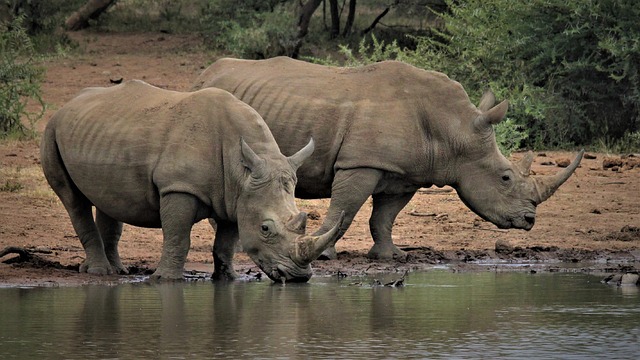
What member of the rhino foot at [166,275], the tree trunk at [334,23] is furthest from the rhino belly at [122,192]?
the tree trunk at [334,23]

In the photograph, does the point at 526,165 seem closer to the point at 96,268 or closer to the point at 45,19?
the point at 96,268

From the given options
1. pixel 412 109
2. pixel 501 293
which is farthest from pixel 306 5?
pixel 501 293

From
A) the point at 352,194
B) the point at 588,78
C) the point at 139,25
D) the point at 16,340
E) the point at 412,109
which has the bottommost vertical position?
the point at 16,340

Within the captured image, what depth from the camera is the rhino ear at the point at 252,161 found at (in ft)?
32.2

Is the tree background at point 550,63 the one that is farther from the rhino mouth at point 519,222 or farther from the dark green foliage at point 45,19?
the dark green foliage at point 45,19

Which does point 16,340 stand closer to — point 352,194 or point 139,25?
point 352,194

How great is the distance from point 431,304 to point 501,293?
851 mm

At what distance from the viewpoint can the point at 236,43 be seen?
24.5 m

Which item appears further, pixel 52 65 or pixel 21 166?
pixel 52 65

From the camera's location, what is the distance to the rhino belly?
10244mm

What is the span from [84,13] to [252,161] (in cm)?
1762

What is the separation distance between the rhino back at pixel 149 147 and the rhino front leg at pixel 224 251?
47 centimetres

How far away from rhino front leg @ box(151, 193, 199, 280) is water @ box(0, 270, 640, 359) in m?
0.17

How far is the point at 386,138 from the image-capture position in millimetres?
11375
